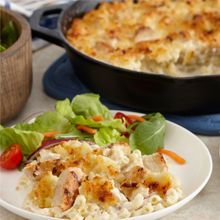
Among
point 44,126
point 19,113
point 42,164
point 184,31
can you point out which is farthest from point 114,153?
point 184,31

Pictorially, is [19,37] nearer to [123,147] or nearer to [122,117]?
[122,117]

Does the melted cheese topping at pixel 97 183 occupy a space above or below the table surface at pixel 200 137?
above

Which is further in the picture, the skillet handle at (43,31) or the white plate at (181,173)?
the skillet handle at (43,31)

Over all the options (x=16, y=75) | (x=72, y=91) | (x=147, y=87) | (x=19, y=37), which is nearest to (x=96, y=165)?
(x=147, y=87)

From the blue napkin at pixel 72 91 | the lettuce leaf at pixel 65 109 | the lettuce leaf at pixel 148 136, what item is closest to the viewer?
the lettuce leaf at pixel 148 136

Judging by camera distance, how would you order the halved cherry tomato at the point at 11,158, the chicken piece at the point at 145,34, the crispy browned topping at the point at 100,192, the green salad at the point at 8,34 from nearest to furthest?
the crispy browned topping at the point at 100,192 → the halved cherry tomato at the point at 11,158 → the green salad at the point at 8,34 → the chicken piece at the point at 145,34

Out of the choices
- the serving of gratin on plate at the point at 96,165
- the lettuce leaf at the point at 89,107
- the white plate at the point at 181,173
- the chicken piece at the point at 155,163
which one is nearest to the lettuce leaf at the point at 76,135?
the serving of gratin on plate at the point at 96,165

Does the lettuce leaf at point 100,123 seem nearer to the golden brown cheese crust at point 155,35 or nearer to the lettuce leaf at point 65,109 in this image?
the lettuce leaf at point 65,109
